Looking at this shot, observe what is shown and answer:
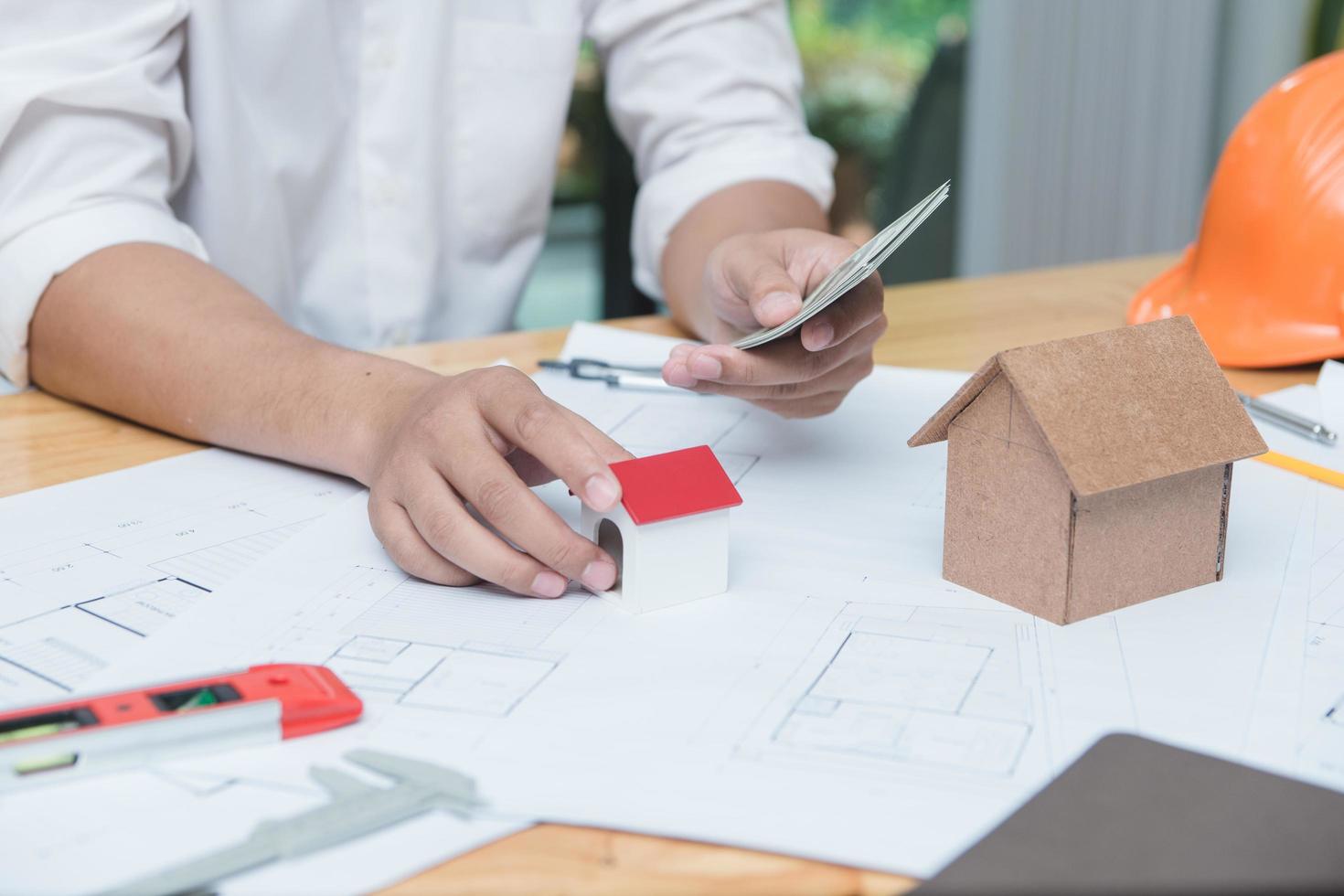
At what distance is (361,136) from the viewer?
3.88 ft

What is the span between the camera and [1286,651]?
0.56 m

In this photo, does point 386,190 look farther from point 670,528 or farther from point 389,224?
point 670,528

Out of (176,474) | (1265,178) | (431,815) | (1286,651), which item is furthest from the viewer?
(1265,178)

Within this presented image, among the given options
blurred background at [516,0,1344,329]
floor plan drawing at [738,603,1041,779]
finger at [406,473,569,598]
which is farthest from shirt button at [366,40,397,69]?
blurred background at [516,0,1344,329]

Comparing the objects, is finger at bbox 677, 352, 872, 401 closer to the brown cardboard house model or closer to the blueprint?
the brown cardboard house model

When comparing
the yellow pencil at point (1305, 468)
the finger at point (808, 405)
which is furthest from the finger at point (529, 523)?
the yellow pencil at point (1305, 468)

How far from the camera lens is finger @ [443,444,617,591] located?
A: 61cm

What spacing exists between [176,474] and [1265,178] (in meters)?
0.85

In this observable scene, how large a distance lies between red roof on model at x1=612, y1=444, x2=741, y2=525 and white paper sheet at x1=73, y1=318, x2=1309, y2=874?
0.05m

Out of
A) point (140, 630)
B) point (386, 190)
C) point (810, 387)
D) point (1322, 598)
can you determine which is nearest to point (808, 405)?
point (810, 387)

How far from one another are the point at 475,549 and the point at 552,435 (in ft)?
0.22

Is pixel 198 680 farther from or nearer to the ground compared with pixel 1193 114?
farther from the ground

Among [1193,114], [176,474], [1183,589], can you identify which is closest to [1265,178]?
[1183,589]

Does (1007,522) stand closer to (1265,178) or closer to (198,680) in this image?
(198,680)
